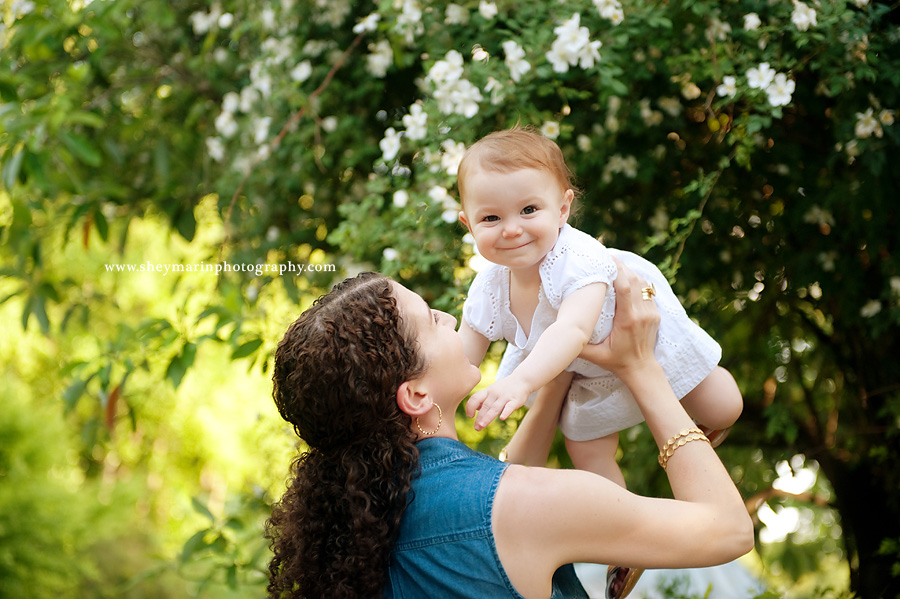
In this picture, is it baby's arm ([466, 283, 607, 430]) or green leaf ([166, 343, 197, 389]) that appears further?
green leaf ([166, 343, 197, 389])

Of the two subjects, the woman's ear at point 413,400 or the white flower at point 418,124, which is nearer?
the woman's ear at point 413,400

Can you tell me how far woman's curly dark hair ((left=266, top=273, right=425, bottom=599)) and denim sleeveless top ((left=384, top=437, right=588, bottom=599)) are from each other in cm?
3

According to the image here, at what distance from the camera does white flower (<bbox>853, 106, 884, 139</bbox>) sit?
193 cm

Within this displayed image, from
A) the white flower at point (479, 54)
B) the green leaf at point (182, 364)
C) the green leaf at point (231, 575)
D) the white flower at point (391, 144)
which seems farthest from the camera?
the green leaf at point (231, 575)

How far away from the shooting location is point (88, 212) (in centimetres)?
313

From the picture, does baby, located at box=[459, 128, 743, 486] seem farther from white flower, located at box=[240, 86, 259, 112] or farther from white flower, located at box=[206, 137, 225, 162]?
white flower, located at box=[206, 137, 225, 162]

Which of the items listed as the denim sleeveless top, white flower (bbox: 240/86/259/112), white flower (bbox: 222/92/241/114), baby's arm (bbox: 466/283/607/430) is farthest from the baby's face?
white flower (bbox: 222/92/241/114)

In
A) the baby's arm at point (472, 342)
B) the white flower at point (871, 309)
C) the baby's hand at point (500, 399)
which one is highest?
the baby's hand at point (500, 399)

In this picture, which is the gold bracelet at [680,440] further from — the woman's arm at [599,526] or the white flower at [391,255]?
the white flower at [391,255]

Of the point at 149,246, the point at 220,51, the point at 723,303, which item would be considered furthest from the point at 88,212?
the point at 149,246

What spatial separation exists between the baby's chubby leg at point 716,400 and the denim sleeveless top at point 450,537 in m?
0.50

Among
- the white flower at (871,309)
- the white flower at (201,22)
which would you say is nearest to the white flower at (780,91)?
the white flower at (871,309)

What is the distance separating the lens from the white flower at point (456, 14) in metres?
2.15

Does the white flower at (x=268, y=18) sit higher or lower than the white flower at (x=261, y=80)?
higher
